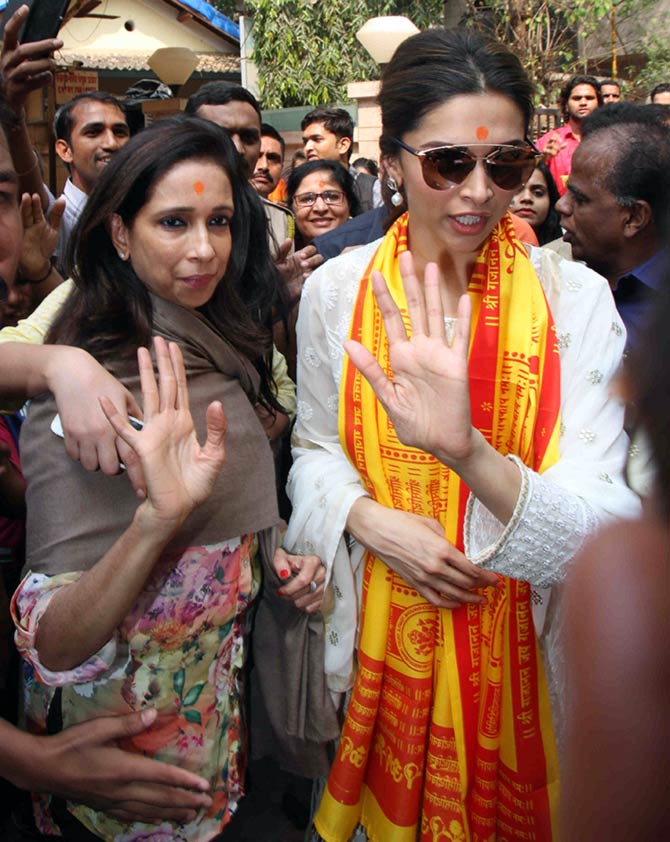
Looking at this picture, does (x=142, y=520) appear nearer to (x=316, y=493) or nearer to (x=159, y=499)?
(x=159, y=499)

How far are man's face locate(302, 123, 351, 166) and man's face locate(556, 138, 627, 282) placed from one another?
306 centimetres

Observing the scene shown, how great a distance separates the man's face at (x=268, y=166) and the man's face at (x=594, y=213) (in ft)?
7.40

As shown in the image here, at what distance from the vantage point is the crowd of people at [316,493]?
1503mm

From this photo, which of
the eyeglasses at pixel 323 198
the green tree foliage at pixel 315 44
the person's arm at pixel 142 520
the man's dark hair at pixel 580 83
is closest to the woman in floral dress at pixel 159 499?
the person's arm at pixel 142 520

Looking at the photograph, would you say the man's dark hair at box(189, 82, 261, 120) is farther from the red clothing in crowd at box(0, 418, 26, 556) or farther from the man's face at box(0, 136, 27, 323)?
the red clothing in crowd at box(0, 418, 26, 556)

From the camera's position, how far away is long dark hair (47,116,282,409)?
5.74 ft

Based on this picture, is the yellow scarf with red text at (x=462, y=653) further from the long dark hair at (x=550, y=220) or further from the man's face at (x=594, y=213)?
the long dark hair at (x=550, y=220)

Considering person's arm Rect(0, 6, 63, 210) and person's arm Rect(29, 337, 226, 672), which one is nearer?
person's arm Rect(29, 337, 226, 672)

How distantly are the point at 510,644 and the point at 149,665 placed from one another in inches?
30.5

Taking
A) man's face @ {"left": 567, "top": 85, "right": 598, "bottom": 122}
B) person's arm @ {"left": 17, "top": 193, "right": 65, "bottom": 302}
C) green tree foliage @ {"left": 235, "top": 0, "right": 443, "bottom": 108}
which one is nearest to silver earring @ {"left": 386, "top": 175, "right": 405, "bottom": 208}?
person's arm @ {"left": 17, "top": 193, "right": 65, "bottom": 302}

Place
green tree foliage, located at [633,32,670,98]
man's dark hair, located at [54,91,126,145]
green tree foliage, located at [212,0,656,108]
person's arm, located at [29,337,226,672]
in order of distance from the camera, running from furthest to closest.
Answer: green tree foliage, located at [212,0,656,108]
green tree foliage, located at [633,32,670,98]
man's dark hair, located at [54,91,126,145]
person's arm, located at [29,337,226,672]

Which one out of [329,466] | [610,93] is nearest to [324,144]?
[610,93]

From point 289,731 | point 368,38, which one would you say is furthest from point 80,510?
point 368,38

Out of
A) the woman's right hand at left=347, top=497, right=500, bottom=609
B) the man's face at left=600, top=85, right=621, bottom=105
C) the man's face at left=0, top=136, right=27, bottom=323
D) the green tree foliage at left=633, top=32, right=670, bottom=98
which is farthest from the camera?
the green tree foliage at left=633, top=32, right=670, bottom=98
